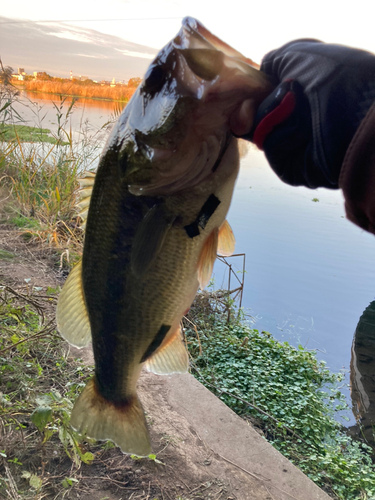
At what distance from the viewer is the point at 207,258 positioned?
4.57 feet

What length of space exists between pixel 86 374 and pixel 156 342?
178cm

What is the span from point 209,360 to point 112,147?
13.4 feet

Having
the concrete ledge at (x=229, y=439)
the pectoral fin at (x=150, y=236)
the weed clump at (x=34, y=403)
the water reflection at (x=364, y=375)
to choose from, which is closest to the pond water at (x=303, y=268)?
the water reflection at (x=364, y=375)

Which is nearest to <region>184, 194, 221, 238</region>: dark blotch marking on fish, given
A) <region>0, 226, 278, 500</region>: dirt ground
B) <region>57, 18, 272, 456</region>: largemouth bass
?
<region>57, 18, 272, 456</region>: largemouth bass

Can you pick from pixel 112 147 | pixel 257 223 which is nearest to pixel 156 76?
pixel 112 147

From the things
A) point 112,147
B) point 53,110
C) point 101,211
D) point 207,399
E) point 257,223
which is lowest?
point 257,223

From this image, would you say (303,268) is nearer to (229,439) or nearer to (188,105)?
(229,439)

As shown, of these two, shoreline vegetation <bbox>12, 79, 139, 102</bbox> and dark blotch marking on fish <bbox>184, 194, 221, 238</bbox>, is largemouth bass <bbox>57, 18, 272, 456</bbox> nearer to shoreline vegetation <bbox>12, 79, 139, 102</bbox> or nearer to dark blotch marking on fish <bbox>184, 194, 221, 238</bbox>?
dark blotch marking on fish <bbox>184, 194, 221, 238</bbox>

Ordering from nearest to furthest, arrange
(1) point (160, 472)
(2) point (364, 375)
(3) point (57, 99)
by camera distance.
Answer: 1. (1) point (160, 472)
2. (2) point (364, 375)
3. (3) point (57, 99)

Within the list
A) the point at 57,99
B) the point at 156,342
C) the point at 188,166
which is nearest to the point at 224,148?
the point at 188,166

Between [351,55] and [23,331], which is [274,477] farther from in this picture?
[351,55]

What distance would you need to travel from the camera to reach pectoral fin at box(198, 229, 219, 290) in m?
1.37

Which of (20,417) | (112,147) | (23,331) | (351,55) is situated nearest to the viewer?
(351,55)

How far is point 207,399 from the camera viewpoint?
3426 millimetres
